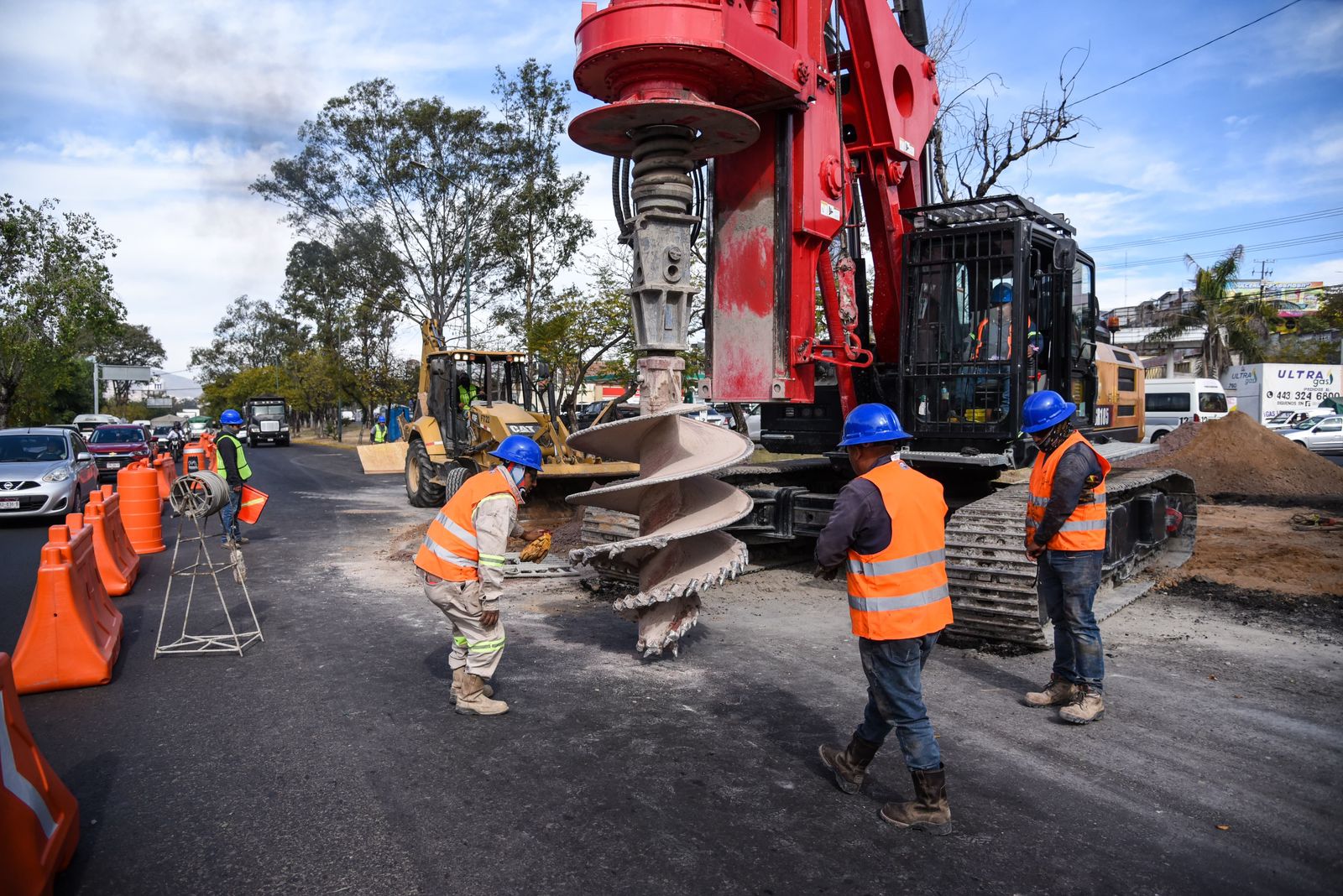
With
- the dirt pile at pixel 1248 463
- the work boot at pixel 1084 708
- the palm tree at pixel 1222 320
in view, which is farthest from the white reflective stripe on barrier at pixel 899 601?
the palm tree at pixel 1222 320

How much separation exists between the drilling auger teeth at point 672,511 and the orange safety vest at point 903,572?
5.59ft

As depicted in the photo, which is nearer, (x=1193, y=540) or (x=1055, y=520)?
(x=1055, y=520)

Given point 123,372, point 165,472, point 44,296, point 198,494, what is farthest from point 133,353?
point 198,494

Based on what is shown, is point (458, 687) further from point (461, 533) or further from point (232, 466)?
point (232, 466)

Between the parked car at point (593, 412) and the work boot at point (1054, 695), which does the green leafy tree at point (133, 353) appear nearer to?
the parked car at point (593, 412)

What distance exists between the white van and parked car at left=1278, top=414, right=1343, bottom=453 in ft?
8.19

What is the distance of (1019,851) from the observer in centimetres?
357

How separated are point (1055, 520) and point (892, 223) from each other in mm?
3443

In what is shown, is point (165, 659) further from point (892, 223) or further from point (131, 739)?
point (892, 223)

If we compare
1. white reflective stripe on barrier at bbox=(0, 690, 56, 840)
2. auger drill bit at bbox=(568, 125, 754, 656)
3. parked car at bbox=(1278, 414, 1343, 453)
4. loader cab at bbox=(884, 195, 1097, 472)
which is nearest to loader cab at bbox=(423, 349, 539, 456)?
loader cab at bbox=(884, 195, 1097, 472)

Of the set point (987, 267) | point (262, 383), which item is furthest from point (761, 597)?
point (262, 383)

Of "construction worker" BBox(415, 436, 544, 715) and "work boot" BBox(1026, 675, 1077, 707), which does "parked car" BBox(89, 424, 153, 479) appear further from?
"work boot" BBox(1026, 675, 1077, 707)

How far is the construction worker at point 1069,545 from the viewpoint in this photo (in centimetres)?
508

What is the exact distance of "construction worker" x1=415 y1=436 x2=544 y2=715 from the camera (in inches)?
201
